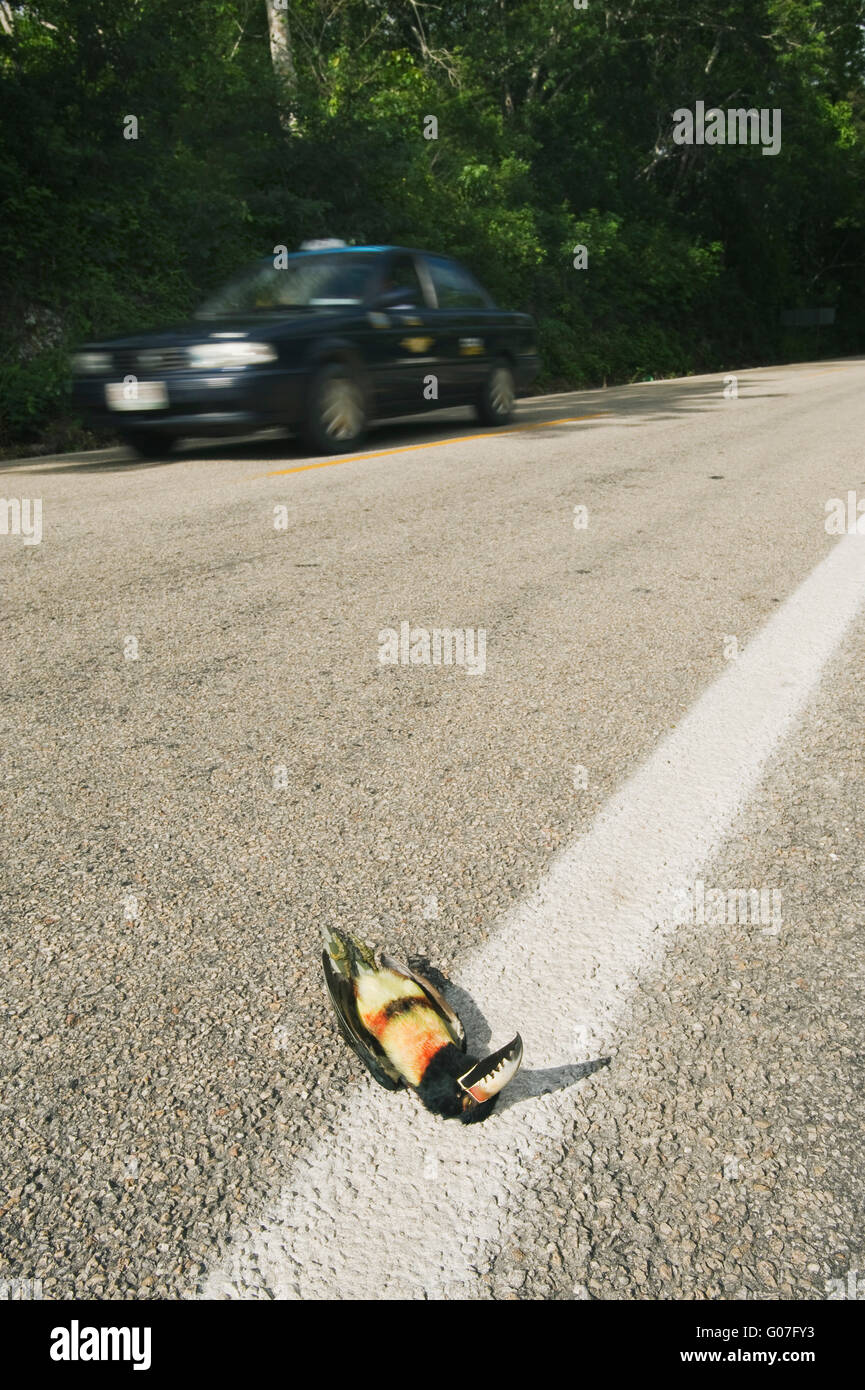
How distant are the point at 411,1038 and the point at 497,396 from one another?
35.1ft

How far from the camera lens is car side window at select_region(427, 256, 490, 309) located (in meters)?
11.0

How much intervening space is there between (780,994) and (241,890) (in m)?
1.06

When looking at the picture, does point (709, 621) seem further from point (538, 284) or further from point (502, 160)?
point (502, 160)

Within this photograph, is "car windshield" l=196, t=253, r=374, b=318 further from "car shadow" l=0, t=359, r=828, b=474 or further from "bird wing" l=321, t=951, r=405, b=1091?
"bird wing" l=321, t=951, r=405, b=1091

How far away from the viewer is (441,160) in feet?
73.7

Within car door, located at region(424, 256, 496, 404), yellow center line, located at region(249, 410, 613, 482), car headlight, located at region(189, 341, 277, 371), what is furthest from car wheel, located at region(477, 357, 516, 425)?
car headlight, located at region(189, 341, 277, 371)

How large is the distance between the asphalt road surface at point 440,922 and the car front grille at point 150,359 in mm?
4102

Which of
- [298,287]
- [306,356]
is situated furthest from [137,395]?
[298,287]

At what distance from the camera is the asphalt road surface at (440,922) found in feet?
5.10

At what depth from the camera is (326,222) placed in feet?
61.3

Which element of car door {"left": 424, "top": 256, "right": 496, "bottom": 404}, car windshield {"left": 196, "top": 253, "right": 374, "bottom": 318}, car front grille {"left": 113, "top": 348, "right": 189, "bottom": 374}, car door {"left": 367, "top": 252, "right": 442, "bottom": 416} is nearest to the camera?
car front grille {"left": 113, "top": 348, "right": 189, "bottom": 374}

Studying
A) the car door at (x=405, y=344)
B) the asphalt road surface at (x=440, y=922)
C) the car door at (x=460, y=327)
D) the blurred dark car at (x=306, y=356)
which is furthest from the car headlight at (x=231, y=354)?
the asphalt road surface at (x=440, y=922)

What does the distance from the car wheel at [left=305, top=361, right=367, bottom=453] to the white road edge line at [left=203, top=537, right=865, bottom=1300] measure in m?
6.67

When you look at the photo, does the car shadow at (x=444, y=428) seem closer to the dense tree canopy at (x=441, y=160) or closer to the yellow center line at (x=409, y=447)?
the yellow center line at (x=409, y=447)
